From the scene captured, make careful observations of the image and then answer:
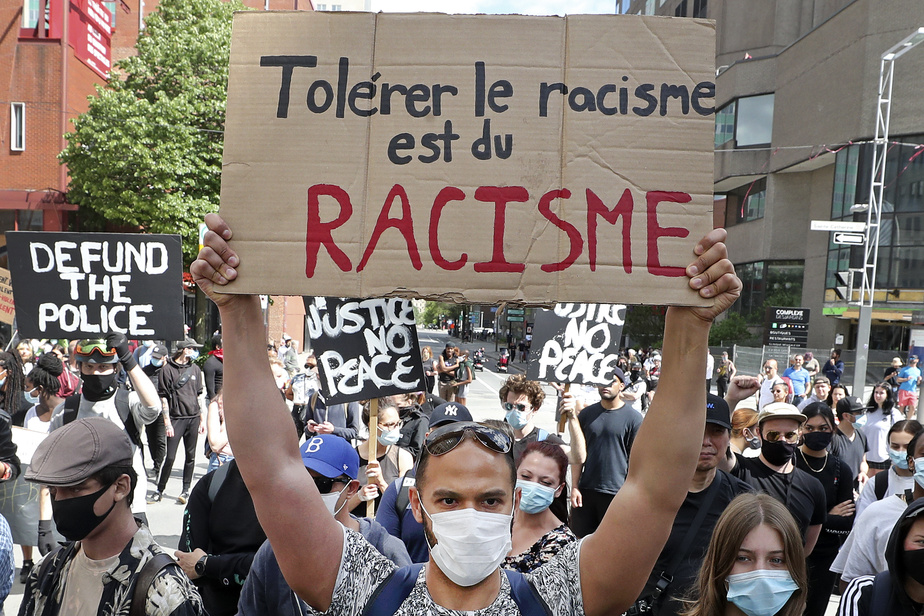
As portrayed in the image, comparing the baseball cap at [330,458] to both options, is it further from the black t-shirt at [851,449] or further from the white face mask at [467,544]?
the black t-shirt at [851,449]

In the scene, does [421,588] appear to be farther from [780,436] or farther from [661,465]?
[780,436]

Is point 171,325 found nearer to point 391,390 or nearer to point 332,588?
point 391,390

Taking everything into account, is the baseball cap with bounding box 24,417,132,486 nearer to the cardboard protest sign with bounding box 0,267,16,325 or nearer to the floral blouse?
the floral blouse

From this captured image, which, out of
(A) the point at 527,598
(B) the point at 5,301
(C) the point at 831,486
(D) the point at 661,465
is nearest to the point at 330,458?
(A) the point at 527,598

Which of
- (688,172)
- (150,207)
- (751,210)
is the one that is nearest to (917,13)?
(751,210)

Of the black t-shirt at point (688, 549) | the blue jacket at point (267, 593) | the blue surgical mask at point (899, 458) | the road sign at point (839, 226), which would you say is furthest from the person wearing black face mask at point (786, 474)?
the road sign at point (839, 226)

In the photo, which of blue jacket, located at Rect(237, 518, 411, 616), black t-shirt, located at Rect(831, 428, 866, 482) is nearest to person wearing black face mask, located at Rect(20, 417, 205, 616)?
blue jacket, located at Rect(237, 518, 411, 616)

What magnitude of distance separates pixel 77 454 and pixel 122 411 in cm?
376

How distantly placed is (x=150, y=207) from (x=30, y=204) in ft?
18.1

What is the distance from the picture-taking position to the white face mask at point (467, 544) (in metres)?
1.88

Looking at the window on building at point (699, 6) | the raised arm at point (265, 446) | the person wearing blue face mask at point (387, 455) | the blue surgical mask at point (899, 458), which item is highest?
the window on building at point (699, 6)

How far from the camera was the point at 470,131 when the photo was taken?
2.05 meters

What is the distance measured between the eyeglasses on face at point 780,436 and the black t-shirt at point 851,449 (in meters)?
2.69

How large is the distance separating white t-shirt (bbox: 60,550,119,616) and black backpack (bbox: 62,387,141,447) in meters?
3.37
